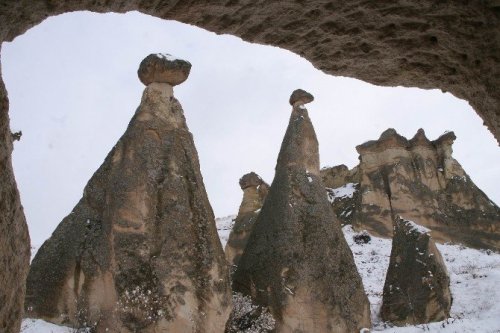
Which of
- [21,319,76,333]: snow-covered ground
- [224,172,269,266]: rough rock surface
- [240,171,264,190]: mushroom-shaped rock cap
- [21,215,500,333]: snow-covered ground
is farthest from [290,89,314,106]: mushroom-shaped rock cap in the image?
[21,319,76,333]: snow-covered ground

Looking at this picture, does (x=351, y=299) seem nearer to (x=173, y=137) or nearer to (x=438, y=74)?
(x=173, y=137)

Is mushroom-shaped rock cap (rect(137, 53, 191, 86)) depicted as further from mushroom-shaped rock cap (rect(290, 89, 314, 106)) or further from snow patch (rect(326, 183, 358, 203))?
snow patch (rect(326, 183, 358, 203))

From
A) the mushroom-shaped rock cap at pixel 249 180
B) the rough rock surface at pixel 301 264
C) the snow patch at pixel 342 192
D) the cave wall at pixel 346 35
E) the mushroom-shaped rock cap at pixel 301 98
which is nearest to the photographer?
the cave wall at pixel 346 35

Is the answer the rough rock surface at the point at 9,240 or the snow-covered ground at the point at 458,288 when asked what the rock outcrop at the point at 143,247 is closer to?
the snow-covered ground at the point at 458,288

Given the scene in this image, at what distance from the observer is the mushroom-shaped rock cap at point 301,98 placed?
12.0 metres

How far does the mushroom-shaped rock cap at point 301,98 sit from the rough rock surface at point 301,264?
1.88m

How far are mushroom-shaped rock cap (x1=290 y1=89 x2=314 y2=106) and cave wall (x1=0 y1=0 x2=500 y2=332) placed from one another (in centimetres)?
903

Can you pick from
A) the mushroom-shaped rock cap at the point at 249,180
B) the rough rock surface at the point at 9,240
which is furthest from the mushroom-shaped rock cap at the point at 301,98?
the rough rock surface at the point at 9,240

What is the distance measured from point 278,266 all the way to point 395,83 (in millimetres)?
6393

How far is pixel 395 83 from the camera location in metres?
3.16

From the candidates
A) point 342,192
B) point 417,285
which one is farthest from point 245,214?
point 342,192

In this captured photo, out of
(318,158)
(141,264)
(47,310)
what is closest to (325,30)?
(141,264)

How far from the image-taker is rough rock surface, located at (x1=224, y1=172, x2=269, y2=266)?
17.3 meters

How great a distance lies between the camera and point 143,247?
7.55m
